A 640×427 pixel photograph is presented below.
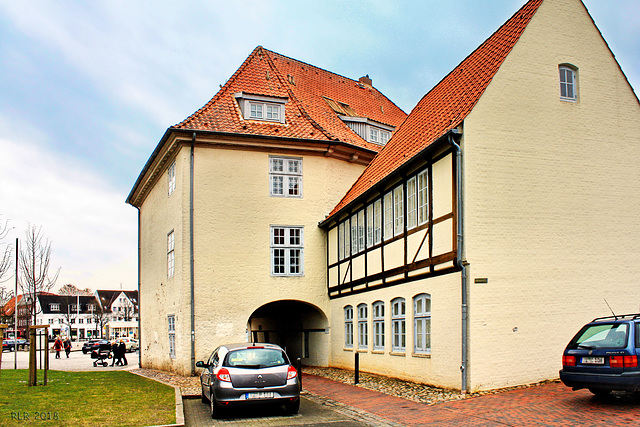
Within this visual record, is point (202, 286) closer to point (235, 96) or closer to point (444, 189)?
point (235, 96)

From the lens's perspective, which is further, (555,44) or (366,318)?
(366,318)

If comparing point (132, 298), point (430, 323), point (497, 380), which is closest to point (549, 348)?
point (497, 380)

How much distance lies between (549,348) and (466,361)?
2121 mm

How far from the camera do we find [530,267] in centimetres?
1460

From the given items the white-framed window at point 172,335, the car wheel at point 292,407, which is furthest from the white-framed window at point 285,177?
the car wheel at point 292,407

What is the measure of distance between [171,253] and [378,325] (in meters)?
9.54

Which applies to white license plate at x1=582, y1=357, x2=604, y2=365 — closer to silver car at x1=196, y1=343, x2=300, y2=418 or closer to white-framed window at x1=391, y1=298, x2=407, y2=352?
silver car at x1=196, y1=343, x2=300, y2=418

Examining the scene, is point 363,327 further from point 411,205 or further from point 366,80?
point 366,80

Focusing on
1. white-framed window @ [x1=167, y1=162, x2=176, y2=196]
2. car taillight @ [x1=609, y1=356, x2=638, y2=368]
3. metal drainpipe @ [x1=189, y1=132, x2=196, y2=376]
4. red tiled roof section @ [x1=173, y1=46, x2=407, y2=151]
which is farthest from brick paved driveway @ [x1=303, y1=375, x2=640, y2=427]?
white-framed window @ [x1=167, y1=162, x2=176, y2=196]

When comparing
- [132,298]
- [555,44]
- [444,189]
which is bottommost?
[132,298]

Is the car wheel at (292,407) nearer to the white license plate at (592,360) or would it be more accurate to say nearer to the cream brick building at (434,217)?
the cream brick building at (434,217)

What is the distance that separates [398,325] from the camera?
17672 millimetres

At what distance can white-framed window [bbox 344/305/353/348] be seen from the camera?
22078 millimetres

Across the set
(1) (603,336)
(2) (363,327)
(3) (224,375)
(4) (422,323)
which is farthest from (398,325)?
(1) (603,336)
